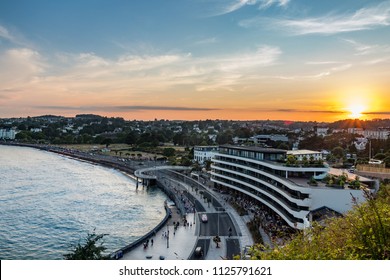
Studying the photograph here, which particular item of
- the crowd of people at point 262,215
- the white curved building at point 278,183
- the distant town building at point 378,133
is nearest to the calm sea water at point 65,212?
the crowd of people at point 262,215

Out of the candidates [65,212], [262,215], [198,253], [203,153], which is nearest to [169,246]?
[198,253]

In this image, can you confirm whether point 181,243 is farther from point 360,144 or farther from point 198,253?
point 360,144

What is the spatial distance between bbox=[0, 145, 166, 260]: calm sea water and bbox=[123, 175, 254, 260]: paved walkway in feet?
3.87

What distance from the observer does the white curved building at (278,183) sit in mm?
10461

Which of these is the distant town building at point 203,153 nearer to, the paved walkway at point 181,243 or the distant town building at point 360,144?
the distant town building at point 360,144

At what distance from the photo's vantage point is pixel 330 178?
37.3 feet

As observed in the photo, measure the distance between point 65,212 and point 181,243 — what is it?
21.3 ft

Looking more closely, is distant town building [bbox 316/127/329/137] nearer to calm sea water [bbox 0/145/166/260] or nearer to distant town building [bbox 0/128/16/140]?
calm sea water [bbox 0/145/166/260]

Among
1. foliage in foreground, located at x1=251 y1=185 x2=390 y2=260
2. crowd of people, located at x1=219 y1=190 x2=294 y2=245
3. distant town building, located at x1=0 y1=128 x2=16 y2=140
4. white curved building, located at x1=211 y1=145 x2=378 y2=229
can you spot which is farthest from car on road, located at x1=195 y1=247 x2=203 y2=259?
distant town building, located at x1=0 y1=128 x2=16 y2=140

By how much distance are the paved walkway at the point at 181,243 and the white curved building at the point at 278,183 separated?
1.24 metres

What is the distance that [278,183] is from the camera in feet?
42.7

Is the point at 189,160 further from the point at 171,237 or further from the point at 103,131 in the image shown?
the point at 103,131

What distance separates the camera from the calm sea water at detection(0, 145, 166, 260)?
11953 millimetres
